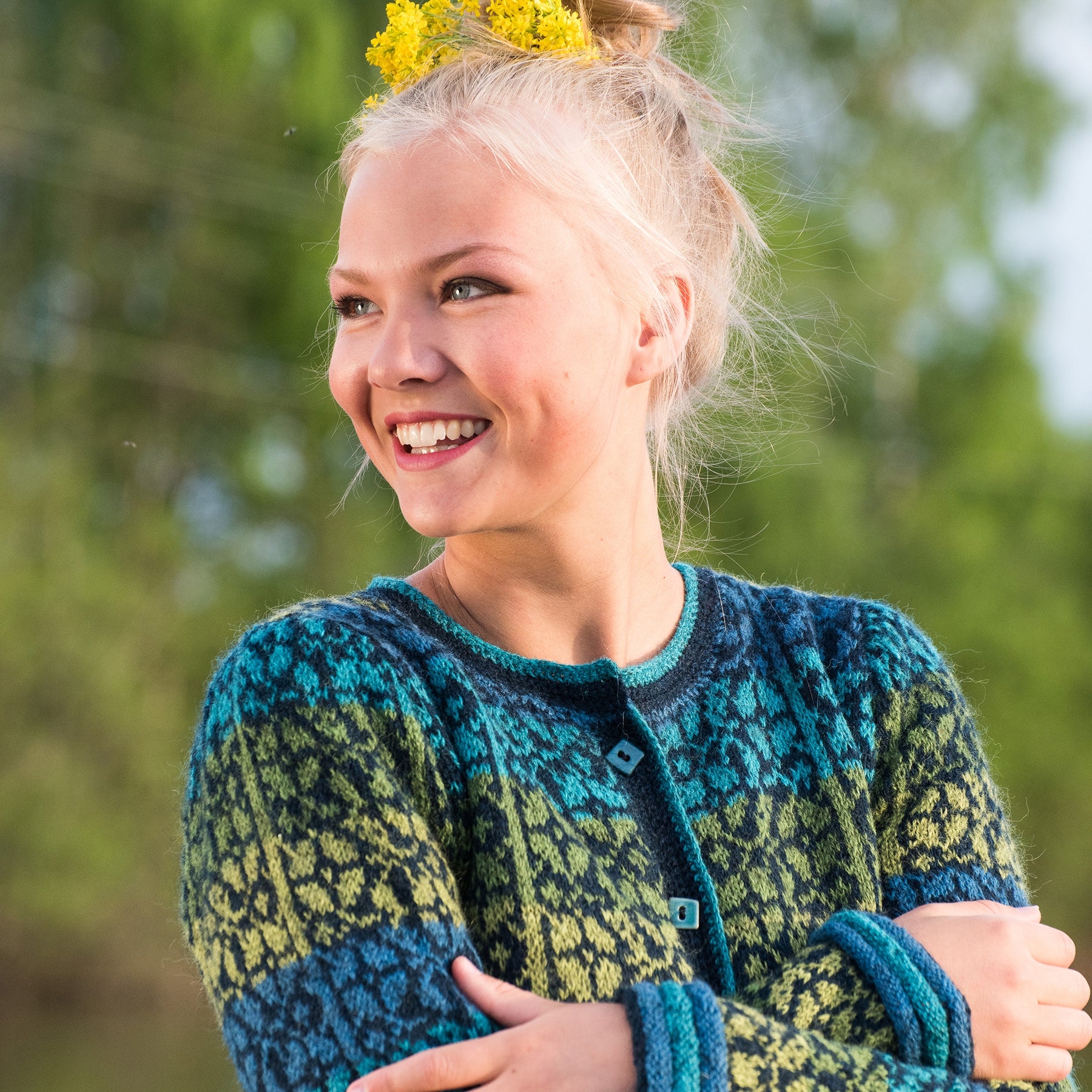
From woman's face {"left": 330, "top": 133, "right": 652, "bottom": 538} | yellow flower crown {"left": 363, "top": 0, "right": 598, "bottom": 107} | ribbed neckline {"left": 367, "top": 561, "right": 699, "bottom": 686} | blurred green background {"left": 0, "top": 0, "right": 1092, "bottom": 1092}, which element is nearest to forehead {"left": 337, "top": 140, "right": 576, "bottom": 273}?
woman's face {"left": 330, "top": 133, "right": 652, "bottom": 538}

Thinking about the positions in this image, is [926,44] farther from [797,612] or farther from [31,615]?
[797,612]

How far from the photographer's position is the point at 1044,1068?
1416mm

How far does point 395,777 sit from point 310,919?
6.0 inches

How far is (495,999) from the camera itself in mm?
1267

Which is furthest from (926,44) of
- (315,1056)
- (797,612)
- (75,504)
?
(315,1056)

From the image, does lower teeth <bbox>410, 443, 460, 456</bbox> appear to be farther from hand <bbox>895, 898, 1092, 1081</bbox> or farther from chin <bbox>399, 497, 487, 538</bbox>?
hand <bbox>895, 898, 1092, 1081</bbox>

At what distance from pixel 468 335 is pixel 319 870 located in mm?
557

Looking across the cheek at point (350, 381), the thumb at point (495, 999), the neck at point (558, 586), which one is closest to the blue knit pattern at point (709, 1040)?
the thumb at point (495, 999)

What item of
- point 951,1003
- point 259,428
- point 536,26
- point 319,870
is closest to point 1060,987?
point 951,1003

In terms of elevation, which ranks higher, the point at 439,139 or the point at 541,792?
the point at 439,139

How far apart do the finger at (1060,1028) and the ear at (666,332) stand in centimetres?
81

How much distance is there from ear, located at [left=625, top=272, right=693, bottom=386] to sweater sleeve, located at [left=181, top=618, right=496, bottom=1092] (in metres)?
0.50

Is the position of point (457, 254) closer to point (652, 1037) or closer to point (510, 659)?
point (510, 659)

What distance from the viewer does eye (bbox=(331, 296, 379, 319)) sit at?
5.22 feet
